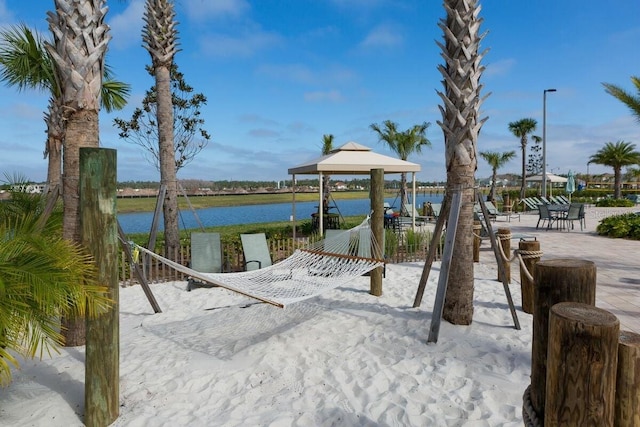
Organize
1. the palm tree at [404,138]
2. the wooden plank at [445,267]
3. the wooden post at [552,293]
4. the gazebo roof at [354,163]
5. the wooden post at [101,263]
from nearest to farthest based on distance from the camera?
the wooden post at [552,293], the wooden post at [101,263], the wooden plank at [445,267], the gazebo roof at [354,163], the palm tree at [404,138]

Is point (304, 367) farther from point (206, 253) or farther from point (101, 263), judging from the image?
point (206, 253)

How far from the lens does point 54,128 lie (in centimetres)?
682

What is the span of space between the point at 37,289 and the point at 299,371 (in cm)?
175

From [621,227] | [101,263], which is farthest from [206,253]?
[621,227]

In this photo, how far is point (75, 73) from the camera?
288 cm

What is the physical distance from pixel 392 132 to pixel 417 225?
610 centimetres

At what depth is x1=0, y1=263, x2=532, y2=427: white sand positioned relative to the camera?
2.25 metres

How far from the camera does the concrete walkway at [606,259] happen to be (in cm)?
407

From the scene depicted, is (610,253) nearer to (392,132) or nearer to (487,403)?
(487,403)

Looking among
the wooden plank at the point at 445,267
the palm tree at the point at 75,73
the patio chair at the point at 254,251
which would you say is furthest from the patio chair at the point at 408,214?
the palm tree at the point at 75,73

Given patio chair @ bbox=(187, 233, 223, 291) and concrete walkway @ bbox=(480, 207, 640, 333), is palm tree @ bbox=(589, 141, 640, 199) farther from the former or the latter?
patio chair @ bbox=(187, 233, 223, 291)

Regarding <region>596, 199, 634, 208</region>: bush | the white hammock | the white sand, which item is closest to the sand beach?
the white sand

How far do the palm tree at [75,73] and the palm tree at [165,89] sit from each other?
2.77 metres

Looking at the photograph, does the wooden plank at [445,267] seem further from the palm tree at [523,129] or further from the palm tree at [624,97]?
the palm tree at [523,129]
